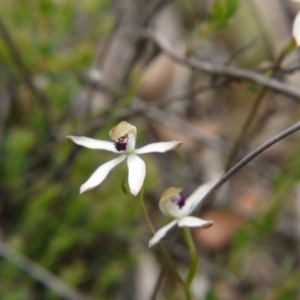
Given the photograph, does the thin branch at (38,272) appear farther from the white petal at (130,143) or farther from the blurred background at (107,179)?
the white petal at (130,143)

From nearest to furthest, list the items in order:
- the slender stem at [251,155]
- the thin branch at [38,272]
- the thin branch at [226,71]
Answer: the slender stem at [251,155], the thin branch at [226,71], the thin branch at [38,272]

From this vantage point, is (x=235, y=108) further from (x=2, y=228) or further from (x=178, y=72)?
(x=2, y=228)

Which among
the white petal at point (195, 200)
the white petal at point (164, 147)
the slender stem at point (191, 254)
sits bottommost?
the slender stem at point (191, 254)

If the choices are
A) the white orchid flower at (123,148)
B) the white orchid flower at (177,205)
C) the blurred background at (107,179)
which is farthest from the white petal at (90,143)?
the blurred background at (107,179)

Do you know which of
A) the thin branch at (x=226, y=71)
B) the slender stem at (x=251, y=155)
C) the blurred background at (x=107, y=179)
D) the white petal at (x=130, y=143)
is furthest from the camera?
the blurred background at (x=107, y=179)

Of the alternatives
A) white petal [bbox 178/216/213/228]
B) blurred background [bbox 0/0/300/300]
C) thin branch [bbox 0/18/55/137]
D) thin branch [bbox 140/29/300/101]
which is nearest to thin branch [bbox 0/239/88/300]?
blurred background [bbox 0/0/300/300]

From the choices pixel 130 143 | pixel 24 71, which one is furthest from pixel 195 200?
pixel 24 71
